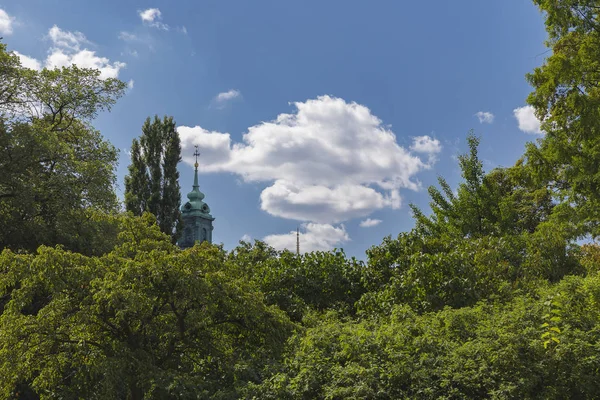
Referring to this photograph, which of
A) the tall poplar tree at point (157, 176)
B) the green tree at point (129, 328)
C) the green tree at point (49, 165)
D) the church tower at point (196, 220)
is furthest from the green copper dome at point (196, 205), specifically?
the green tree at point (129, 328)

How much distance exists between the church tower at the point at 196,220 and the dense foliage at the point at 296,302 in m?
31.1

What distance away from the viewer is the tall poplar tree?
1005 inches

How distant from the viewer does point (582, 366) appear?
567cm

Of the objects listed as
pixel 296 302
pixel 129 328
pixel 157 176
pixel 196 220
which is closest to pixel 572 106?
pixel 296 302

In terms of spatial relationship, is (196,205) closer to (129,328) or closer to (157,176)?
(157,176)

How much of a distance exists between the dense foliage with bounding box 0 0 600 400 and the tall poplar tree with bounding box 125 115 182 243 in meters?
11.5

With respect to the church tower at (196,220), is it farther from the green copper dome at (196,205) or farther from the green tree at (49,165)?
the green tree at (49,165)

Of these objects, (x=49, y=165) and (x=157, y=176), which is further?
(x=157, y=176)

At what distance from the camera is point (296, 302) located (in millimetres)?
10555

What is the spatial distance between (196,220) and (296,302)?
35.6 metres

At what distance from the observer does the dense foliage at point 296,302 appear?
593cm

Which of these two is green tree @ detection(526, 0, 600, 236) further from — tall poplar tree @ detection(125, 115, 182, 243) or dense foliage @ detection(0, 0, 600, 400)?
tall poplar tree @ detection(125, 115, 182, 243)

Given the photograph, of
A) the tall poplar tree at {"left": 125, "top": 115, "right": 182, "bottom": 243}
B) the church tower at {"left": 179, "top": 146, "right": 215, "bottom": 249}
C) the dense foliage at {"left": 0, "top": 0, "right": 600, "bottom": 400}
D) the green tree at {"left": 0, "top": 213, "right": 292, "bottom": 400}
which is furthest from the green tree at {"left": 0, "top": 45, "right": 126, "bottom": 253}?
the church tower at {"left": 179, "top": 146, "right": 215, "bottom": 249}

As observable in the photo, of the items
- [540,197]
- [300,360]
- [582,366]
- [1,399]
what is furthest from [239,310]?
[540,197]
